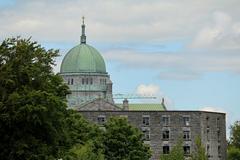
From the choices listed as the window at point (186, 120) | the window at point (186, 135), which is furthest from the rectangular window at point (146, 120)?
the window at point (186, 135)

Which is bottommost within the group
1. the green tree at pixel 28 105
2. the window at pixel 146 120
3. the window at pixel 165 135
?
the green tree at pixel 28 105

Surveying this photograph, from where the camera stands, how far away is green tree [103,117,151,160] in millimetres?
97125

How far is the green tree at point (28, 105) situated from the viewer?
177 ft

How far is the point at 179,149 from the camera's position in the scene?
309ft

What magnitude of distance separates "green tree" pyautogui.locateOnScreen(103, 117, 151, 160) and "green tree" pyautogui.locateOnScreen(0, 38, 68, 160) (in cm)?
3768

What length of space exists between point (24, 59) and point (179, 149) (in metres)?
40.2

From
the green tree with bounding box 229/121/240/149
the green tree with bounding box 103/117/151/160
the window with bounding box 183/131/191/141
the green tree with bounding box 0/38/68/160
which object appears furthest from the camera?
the green tree with bounding box 229/121/240/149

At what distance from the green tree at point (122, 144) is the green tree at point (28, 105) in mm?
37683

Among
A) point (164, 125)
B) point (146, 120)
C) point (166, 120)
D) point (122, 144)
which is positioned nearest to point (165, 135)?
point (164, 125)

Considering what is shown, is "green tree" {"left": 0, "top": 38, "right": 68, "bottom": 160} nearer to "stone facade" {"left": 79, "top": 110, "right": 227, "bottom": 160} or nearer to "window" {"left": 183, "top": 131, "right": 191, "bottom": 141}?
"stone facade" {"left": 79, "top": 110, "right": 227, "bottom": 160}

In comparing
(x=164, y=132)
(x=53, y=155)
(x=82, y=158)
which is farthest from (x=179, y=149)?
(x=164, y=132)

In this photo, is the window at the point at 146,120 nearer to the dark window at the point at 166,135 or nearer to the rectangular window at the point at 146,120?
the rectangular window at the point at 146,120

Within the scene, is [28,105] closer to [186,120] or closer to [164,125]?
[164,125]

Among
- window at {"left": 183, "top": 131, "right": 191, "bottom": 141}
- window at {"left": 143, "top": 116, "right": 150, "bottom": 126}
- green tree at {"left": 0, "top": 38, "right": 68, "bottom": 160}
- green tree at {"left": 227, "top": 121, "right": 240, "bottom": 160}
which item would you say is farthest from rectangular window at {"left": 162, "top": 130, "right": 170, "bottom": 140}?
green tree at {"left": 0, "top": 38, "right": 68, "bottom": 160}
